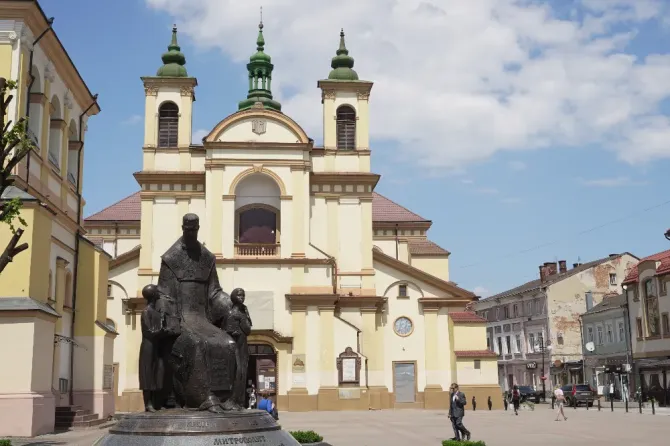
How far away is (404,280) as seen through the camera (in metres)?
41.8

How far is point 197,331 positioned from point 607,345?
52.3 metres

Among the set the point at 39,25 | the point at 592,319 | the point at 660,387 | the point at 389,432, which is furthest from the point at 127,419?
the point at 592,319

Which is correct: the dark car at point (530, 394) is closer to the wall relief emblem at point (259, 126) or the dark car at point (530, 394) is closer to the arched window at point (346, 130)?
the arched window at point (346, 130)

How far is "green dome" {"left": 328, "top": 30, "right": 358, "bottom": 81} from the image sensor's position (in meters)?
43.2

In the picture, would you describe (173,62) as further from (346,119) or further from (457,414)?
(457,414)

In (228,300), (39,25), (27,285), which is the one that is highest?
(39,25)

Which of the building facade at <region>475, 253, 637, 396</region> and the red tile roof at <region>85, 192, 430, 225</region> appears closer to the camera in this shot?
the red tile roof at <region>85, 192, 430, 225</region>

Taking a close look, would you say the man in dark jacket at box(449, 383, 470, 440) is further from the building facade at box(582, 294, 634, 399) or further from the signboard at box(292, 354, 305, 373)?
the building facade at box(582, 294, 634, 399)

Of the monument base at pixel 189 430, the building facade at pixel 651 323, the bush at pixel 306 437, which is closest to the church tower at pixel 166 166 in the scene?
the bush at pixel 306 437

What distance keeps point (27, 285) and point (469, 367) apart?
25.7 m

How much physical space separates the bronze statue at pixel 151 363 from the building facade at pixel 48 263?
11958 mm

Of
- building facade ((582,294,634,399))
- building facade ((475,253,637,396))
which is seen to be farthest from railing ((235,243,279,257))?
building facade ((475,253,637,396))

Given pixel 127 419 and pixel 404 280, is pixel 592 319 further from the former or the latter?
pixel 127 419

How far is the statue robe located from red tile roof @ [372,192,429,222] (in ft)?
133
